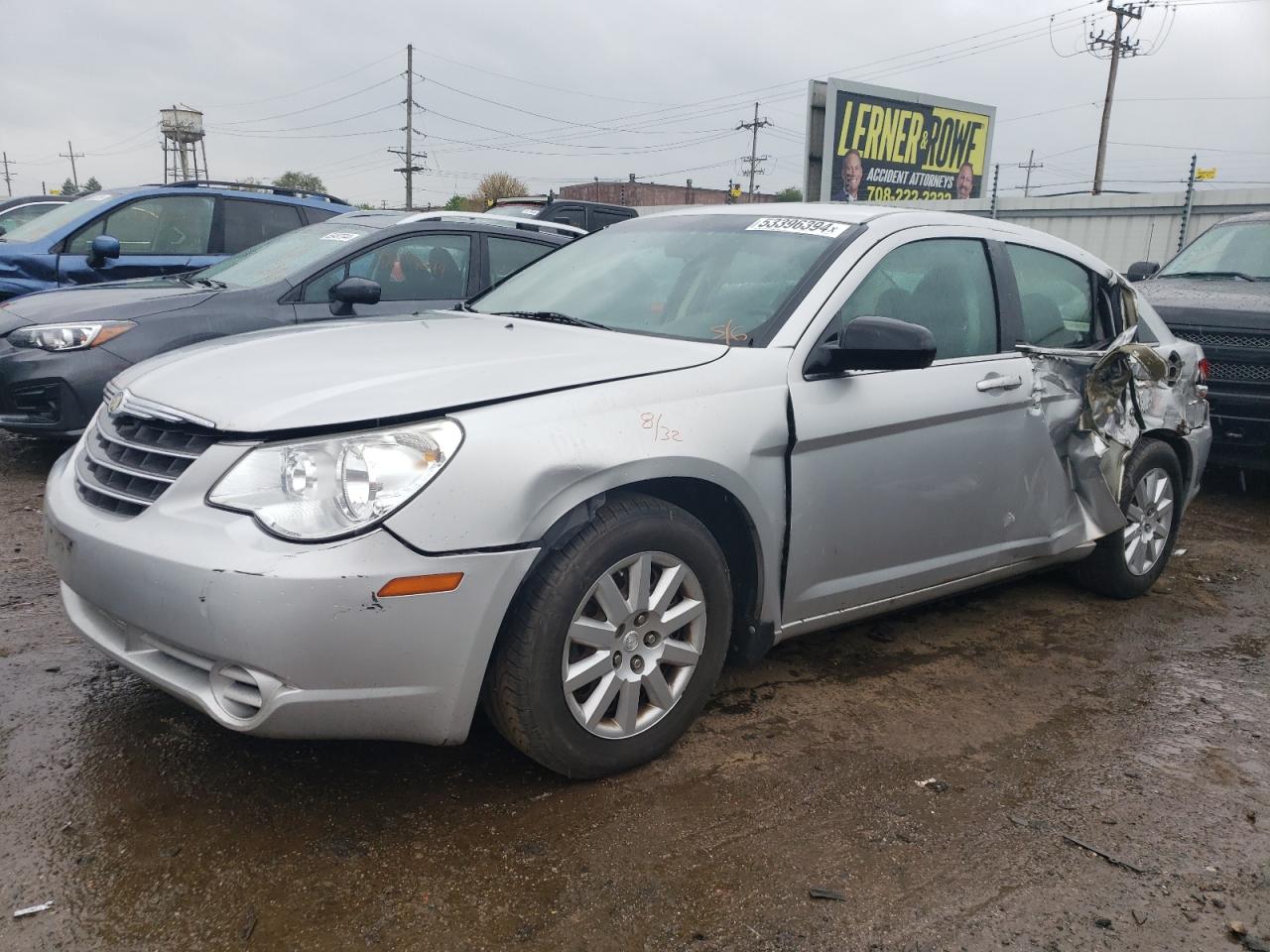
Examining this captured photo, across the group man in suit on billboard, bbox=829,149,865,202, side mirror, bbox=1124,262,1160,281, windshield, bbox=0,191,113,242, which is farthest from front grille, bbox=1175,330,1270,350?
man in suit on billboard, bbox=829,149,865,202

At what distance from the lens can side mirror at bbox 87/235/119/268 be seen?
726 cm

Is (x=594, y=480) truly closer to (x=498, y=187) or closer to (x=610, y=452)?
(x=610, y=452)

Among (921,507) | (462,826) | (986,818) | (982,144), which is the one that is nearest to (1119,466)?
(921,507)

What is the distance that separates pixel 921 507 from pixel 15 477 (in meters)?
5.21

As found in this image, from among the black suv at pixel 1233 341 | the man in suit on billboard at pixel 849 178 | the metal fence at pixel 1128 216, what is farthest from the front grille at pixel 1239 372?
the man in suit on billboard at pixel 849 178

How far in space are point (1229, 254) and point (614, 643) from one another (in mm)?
7020

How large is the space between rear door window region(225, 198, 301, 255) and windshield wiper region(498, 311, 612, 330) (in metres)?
5.34

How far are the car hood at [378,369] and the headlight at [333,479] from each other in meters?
0.06

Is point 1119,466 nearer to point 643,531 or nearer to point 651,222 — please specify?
point 651,222

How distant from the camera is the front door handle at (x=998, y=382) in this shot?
368 centimetres

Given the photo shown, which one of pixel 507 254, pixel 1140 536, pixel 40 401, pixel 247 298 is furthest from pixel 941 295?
pixel 40 401

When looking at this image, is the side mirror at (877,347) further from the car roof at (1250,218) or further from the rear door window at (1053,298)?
the car roof at (1250,218)

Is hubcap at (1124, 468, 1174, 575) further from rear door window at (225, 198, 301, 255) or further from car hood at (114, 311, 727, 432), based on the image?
rear door window at (225, 198, 301, 255)

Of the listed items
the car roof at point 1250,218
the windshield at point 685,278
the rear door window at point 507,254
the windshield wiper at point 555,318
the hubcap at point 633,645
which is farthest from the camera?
the car roof at point 1250,218
